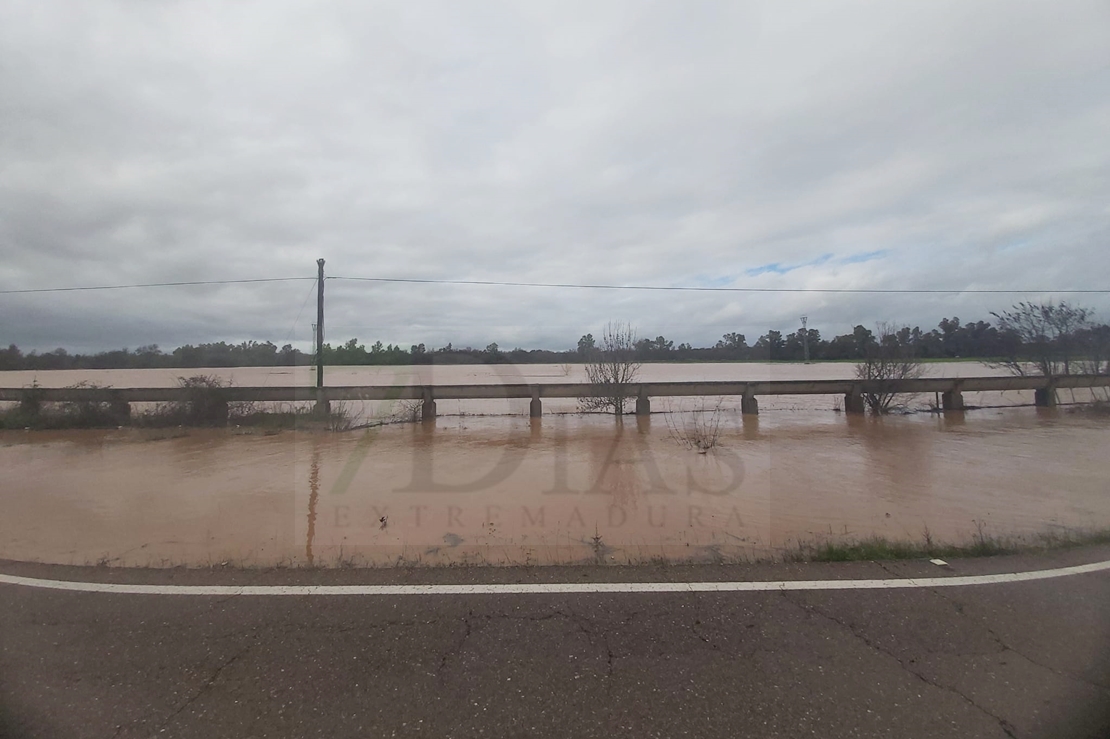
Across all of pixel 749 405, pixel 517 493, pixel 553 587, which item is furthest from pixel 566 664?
pixel 749 405

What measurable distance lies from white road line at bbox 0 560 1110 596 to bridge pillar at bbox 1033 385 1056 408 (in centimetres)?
2182

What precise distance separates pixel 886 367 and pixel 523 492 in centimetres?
1641

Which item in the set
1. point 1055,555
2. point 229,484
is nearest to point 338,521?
point 229,484

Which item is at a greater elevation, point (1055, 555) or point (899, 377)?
point (899, 377)

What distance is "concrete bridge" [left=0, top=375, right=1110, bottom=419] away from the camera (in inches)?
686

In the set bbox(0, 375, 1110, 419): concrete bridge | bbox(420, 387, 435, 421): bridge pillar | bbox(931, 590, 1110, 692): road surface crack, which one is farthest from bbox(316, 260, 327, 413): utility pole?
bbox(931, 590, 1110, 692): road surface crack

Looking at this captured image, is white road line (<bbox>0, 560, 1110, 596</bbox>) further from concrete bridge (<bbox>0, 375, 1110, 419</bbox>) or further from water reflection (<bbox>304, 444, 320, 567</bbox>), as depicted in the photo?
concrete bridge (<bbox>0, 375, 1110, 419</bbox>)

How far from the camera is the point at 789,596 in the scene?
4113mm

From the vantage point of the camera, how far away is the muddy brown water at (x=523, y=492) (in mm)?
6016

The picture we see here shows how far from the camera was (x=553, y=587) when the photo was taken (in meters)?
4.31

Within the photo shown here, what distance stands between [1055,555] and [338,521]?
769 cm

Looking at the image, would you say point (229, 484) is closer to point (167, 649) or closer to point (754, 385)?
point (167, 649)

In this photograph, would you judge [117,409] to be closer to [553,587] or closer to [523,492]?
Answer: [523,492]

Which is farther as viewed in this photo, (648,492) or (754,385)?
(754,385)
